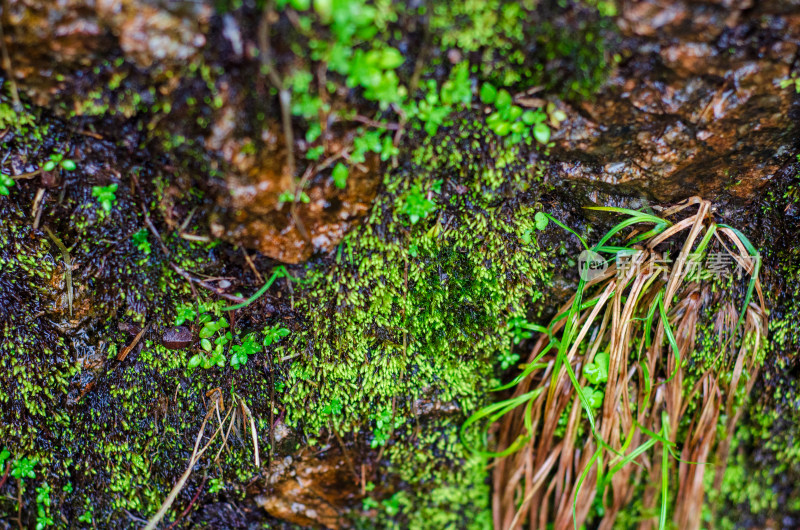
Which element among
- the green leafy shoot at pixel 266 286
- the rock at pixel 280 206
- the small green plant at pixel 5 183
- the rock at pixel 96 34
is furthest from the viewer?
the green leafy shoot at pixel 266 286

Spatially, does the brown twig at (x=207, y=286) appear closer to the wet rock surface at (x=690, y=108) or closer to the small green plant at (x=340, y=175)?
the small green plant at (x=340, y=175)

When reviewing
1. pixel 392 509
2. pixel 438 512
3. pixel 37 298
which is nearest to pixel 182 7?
pixel 37 298

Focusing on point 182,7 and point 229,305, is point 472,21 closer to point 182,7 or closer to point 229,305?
point 182,7

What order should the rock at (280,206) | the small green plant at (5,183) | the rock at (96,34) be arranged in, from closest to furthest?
the rock at (96,34)
the rock at (280,206)
the small green plant at (5,183)

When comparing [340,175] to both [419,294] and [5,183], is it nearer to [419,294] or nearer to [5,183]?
[419,294]

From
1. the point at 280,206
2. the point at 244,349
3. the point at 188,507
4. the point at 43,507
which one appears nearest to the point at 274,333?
the point at 244,349

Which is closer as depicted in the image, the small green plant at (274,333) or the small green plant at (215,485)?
the small green plant at (274,333)

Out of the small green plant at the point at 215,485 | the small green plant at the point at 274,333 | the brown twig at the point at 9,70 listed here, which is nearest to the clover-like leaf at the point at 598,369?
the small green plant at the point at 274,333
